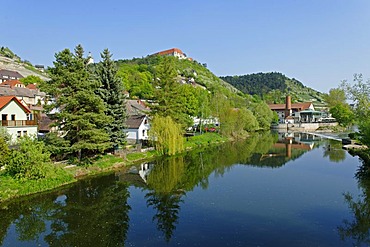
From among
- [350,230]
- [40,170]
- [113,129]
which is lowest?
[350,230]

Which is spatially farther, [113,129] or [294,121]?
[294,121]

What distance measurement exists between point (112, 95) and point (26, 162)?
1132 centimetres

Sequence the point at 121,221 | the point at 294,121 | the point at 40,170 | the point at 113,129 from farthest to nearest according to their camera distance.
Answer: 1. the point at 294,121
2. the point at 113,129
3. the point at 40,170
4. the point at 121,221

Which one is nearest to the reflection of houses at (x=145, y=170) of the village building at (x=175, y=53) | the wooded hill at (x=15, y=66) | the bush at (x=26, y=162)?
the bush at (x=26, y=162)

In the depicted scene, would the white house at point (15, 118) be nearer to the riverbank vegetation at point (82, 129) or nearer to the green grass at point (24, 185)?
the riverbank vegetation at point (82, 129)

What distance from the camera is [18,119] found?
3006 cm

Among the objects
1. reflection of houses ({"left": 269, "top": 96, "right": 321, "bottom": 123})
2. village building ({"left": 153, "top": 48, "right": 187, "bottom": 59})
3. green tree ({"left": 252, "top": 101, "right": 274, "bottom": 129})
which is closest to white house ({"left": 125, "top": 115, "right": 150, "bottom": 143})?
green tree ({"left": 252, "top": 101, "right": 274, "bottom": 129})

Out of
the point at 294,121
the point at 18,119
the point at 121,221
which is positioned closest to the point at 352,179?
the point at 121,221

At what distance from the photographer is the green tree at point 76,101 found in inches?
920

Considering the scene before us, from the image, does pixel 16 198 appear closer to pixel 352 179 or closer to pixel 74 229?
pixel 74 229

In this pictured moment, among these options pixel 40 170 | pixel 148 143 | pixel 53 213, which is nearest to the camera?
pixel 53 213

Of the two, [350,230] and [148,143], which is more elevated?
[148,143]

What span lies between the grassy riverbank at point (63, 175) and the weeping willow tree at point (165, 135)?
134 cm

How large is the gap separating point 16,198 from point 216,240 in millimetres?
13138
